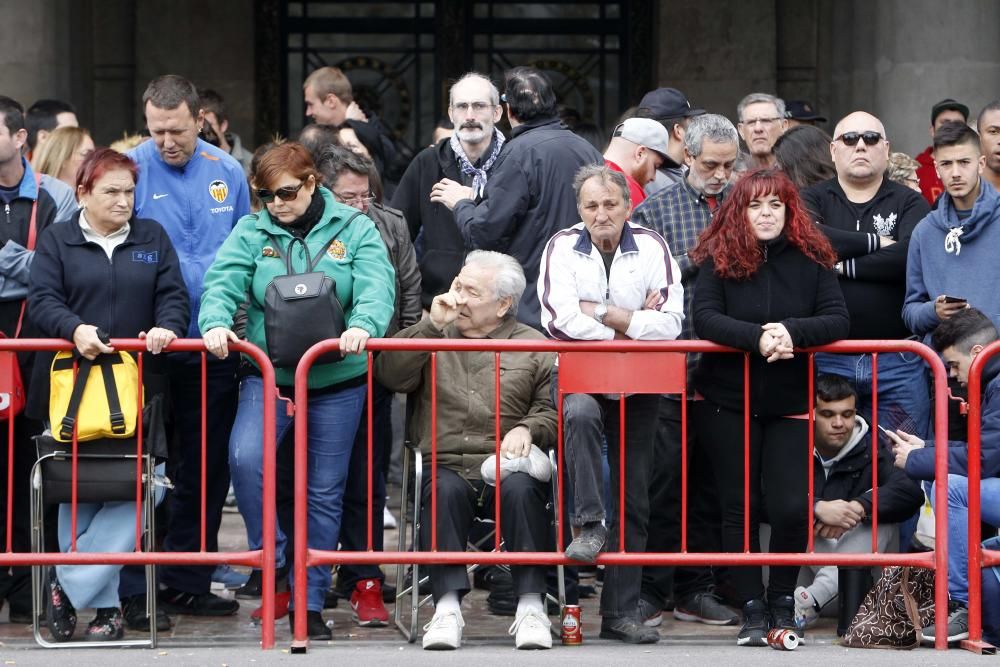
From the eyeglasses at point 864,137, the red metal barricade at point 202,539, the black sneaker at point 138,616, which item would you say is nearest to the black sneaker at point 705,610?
the red metal barricade at point 202,539

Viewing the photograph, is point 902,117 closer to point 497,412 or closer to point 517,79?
point 517,79

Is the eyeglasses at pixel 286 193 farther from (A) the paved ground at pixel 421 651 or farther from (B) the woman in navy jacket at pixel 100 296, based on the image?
(A) the paved ground at pixel 421 651

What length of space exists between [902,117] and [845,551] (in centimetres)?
611

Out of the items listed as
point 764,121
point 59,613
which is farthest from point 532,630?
point 764,121

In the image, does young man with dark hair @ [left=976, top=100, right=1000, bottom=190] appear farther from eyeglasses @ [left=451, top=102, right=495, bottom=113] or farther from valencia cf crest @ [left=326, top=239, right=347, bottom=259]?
valencia cf crest @ [left=326, top=239, right=347, bottom=259]

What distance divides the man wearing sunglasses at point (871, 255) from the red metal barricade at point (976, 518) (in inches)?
30.6

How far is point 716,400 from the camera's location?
756 centimetres

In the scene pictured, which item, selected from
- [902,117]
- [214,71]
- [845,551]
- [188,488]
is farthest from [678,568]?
[214,71]

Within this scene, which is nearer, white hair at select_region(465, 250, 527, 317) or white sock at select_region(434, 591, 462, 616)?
white sock at select_region(434, 591, 462, 616)

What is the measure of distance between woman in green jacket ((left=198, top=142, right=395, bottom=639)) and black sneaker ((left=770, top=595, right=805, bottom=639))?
1819mm

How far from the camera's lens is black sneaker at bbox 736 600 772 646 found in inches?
294

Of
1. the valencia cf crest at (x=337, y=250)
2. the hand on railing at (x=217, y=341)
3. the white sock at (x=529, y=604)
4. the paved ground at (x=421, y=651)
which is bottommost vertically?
the paved ground at (x=421, y=651)

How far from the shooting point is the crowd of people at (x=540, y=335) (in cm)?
743

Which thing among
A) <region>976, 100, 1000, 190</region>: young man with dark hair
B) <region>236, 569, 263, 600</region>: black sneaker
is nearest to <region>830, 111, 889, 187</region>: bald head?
<region>976, 100, 1000, 190</region>: young man with dark hair
